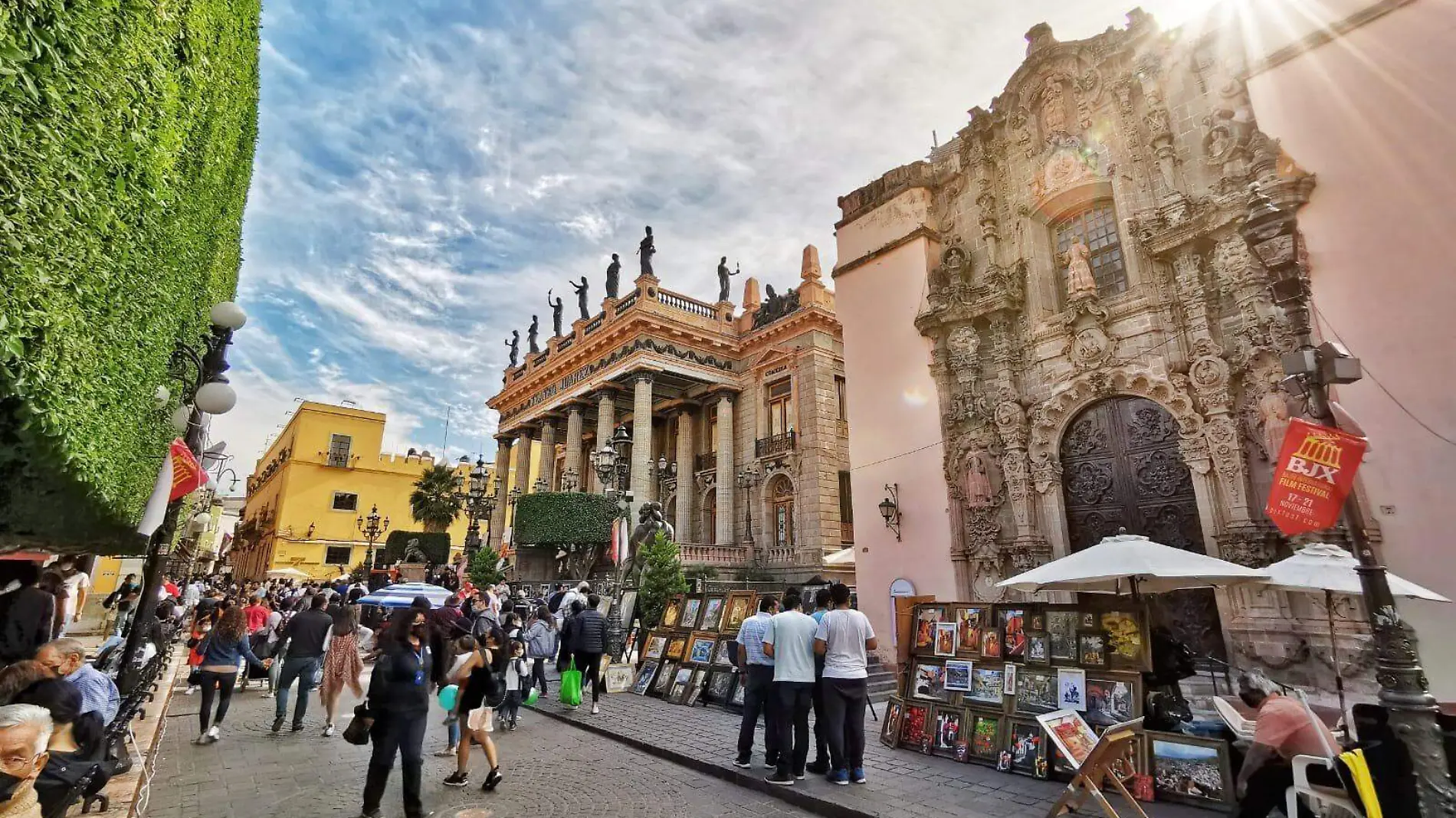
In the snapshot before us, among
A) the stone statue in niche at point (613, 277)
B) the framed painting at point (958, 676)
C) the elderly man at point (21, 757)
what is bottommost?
the framed painting at point (958, 676)

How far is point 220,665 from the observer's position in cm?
786

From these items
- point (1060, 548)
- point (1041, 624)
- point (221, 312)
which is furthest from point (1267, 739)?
point (221, 312)

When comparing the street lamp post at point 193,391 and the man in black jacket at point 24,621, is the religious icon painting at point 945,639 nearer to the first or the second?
the street lamp post at point 193,391

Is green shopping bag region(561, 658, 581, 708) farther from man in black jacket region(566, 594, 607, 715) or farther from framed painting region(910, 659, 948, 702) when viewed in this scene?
framed painting region(910, 659, 948, 702)

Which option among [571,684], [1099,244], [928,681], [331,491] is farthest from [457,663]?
[331,491]

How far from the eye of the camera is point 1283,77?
9438 mm

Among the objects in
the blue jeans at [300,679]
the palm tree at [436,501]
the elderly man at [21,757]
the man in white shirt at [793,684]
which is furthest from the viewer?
the palm tree at [436,501]

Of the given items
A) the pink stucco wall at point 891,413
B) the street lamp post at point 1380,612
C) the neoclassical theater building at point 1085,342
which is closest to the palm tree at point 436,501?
the pink stucco wall at point 891,413

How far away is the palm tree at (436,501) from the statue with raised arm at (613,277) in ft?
50.3

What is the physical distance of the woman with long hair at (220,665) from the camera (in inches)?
303

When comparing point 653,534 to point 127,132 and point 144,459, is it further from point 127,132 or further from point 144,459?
point 127,132

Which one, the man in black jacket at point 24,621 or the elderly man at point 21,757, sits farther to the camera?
the man in black jacket at point 24,621

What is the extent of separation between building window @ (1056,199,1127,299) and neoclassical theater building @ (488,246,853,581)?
13087 mm

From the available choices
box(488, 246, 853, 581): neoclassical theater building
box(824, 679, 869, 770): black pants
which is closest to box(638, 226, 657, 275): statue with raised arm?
box(488, 246, 853, 581): neoclassical theater building
